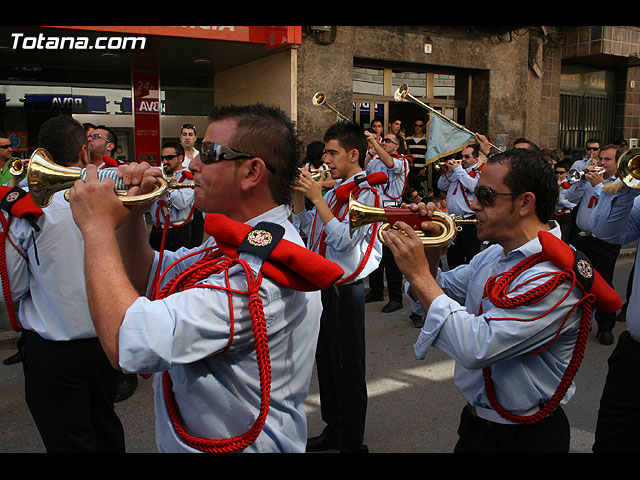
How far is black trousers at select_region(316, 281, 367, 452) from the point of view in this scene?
149 inches

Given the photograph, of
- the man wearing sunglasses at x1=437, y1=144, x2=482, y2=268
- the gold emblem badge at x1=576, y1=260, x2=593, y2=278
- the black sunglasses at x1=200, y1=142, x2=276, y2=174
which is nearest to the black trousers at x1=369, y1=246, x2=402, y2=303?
the man wearing sunglasses at x1=437, y1=144, x2=482, y2=268

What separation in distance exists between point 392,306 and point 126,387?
3.72 m

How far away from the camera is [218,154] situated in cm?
188

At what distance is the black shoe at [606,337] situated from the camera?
6.21 meters

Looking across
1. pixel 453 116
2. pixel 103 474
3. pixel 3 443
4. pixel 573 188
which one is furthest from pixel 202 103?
pixel 103 474

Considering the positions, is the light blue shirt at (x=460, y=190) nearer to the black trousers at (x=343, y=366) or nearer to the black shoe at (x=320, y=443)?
the black trousers at (x=343, y=366)

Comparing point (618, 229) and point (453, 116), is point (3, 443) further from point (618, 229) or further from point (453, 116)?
point (453, 116)

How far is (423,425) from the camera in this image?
168 inches

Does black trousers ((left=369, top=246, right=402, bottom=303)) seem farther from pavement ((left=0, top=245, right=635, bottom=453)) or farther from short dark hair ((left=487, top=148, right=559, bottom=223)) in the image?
short dark hair ((left=487, top=148, right=559, bottom=223))

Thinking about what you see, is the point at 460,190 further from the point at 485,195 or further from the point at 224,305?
the point at 224,305

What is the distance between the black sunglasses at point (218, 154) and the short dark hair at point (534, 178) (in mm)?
1081

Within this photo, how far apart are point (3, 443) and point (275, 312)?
329cm


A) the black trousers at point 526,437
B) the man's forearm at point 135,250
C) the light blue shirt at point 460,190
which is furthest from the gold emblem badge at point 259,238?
the light blue shirt at point 460,190
